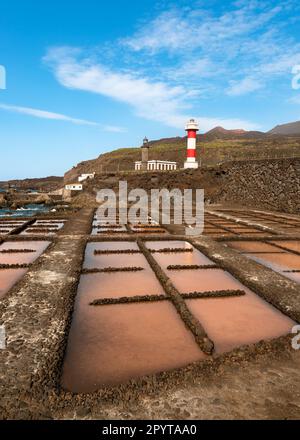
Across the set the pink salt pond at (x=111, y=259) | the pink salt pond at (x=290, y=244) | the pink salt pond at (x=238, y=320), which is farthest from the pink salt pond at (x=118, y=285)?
the pink salt pond at (x=290, y=244)

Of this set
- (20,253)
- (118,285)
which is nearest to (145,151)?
(20,253)

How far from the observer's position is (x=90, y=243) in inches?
513

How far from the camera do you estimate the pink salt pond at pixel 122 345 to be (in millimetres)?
4422

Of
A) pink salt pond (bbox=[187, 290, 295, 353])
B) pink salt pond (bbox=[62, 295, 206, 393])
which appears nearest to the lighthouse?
pink salt pond (bbox=[187, 290, 295, 353])

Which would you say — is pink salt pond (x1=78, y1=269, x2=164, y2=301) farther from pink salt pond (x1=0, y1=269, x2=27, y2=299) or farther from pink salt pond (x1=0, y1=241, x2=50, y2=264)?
pink salt pond (x1=0, y1=241, x2=50, y2=264)

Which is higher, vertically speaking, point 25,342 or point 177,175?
point 177,175

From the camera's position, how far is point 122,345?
514 centimetres

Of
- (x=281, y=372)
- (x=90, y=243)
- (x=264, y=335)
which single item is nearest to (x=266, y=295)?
(x=264, y=335)

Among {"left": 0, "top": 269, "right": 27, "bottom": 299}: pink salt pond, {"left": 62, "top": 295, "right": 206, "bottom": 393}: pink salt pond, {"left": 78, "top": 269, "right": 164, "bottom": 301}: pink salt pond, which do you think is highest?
{"left": 0, "top": 269, "right": 27, "bottom": 299}: pink salt pond

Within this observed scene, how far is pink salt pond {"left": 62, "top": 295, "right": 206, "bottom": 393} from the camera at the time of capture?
442 cm

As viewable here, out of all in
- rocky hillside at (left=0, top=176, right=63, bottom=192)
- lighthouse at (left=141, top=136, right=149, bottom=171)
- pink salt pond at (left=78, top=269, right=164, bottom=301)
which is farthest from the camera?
rocky hillside at (left=0, top=176, right=63, bottom=192)

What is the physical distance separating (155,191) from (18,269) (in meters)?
29.0

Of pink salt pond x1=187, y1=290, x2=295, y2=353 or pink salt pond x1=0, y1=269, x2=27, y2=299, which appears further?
pink salt pond x1=0, y1=269, x2=27, y2=299

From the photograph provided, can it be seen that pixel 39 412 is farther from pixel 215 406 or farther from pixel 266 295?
pixel 266 295
